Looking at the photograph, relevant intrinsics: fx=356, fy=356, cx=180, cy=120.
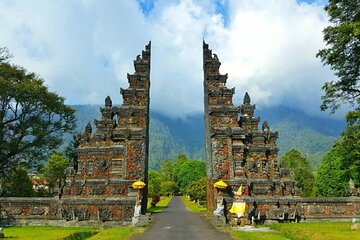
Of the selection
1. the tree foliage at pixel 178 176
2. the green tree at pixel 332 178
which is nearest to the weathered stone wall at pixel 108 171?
the green tree at pixel 332 178

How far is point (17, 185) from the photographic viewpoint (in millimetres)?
41375

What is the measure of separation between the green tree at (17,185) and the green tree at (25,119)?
4.93 ft

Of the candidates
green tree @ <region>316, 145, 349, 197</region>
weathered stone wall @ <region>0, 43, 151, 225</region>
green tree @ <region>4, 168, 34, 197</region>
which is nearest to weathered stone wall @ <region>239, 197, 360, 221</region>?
weathered stone wall @ <region>0, 43, 151, 225</region>

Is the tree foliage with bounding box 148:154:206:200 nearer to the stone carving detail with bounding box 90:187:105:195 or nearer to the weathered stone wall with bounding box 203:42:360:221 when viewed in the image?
the weathered stone wall with bounding box 203:42:360:221

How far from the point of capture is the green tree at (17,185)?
134ft

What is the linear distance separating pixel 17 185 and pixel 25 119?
8.23m

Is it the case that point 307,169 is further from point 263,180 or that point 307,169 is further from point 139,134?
point 139,134

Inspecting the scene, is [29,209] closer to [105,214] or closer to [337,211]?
[105,214]

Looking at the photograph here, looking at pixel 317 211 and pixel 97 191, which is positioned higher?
pixel 97 191

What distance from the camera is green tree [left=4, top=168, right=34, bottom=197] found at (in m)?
40.9

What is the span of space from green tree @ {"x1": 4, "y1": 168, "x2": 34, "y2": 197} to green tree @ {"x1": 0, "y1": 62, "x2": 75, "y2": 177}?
59.1 inches

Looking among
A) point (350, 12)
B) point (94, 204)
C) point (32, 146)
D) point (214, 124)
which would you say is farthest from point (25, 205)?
point (350, 12)

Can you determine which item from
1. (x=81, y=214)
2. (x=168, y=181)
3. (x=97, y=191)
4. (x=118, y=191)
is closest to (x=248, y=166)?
(x=118, y=191)

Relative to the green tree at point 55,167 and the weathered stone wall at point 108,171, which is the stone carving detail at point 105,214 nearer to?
the weathered stone wall at point 108,171
